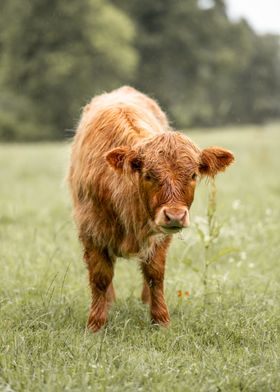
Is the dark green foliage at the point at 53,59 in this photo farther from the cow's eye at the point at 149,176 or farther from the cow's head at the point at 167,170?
the cow's eye at the point at 149,176

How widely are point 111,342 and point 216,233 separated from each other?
1262 millimetres

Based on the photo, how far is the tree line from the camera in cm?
3531

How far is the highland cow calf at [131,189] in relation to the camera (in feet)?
12.3

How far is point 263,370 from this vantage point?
3.46 metres

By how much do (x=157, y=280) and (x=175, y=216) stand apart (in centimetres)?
114

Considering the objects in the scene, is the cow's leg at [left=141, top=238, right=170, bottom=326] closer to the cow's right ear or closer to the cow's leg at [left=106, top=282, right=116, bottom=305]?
the cow's leg at [left=106, top=282, right=116, bottom=305]

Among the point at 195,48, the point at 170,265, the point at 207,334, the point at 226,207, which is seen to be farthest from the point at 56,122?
the point at 207,334

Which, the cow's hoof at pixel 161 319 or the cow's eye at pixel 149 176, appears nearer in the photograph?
the cow's eye at pixel 149 176

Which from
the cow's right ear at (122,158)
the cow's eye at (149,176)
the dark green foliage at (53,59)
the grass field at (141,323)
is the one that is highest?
the dark green foliage at (53,59)

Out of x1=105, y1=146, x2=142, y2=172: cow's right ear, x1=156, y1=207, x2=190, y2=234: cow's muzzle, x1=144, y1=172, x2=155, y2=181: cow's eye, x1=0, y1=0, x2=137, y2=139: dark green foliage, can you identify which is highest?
x1=0, y1=0, x2=137, y2=139: dark green foliage

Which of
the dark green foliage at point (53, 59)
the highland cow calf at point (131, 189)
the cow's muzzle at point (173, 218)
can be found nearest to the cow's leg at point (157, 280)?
the highland cow calf at point (131, 189)

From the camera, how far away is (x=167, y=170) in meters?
3.72

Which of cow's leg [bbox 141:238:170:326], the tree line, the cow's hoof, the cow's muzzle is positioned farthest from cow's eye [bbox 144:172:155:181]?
the tree line

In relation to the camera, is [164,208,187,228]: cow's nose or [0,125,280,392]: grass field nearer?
[0,125,280,392]: grass field
